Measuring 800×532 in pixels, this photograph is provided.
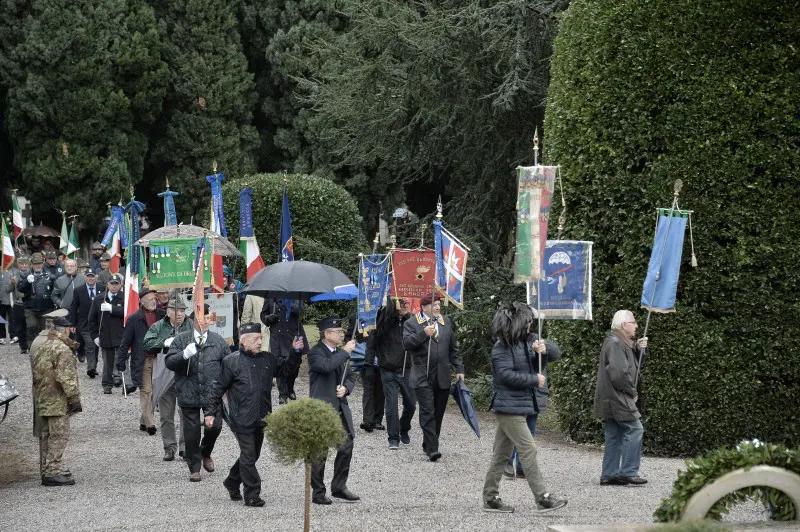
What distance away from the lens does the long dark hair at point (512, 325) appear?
10438 millimetres

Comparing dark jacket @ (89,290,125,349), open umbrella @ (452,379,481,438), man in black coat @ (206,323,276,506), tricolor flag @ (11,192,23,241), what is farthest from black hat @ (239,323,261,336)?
tricolor flag @ (11,192,23,241)

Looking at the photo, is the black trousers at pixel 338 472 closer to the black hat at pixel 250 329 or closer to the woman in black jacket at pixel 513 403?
the black hat at pixel 250 329

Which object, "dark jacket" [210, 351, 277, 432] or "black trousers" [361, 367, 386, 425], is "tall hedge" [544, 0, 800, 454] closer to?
"black trousers" [361, 367, 386, 425]

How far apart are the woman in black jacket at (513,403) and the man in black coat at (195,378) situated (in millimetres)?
3057

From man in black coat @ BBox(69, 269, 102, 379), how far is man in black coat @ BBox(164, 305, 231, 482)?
8.22 meters

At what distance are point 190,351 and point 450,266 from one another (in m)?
3.56

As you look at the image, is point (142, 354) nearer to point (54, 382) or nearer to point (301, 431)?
point (54, 382)

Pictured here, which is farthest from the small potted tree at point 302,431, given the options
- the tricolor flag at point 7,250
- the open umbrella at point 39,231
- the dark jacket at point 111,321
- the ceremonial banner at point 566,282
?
the open umbrella at point 39,231

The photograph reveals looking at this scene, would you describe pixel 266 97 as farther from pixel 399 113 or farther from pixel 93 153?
pixel 399 113

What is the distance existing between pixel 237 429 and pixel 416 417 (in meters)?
6.45

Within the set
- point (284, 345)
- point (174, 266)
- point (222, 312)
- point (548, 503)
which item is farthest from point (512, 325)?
point (284, 345)

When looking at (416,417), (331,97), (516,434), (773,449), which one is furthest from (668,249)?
(331,97)

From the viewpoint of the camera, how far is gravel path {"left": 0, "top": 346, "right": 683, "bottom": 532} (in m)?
10.1

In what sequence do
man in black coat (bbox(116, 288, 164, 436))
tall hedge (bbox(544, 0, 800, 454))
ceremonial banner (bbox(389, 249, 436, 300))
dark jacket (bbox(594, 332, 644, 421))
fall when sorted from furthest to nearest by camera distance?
man in black coat (bbox(116, 288, 164, 436))
ceremonial banner (bbox(389, 249, 436, 300))
tall hedge (bbox(544, 0, 800, 454))
dark jacket (bbox(594, 332, 644, 421))
